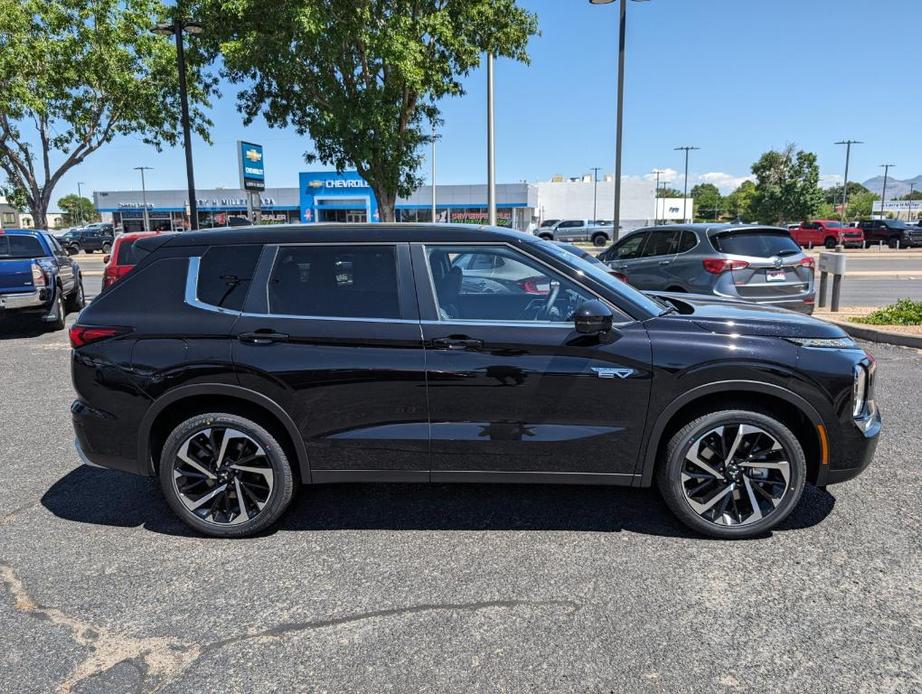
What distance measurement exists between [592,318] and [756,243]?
261 inches

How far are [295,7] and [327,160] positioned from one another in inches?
182

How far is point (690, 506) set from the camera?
355 centimetres

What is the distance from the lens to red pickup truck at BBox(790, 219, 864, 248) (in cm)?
4022

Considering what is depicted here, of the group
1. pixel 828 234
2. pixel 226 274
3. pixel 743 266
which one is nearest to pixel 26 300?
pixel 226 274

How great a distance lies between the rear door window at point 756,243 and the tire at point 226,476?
7.32m

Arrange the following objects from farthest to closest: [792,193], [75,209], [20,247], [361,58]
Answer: [75,209]
[792,193]
[361,58]
[20,247]

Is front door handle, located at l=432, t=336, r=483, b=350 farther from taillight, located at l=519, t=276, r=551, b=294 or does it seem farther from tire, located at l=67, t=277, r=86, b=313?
tire, located at l=67, t=277, r=86, b=313

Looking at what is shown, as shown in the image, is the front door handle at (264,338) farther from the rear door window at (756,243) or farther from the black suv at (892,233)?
the black suv at (892,233)

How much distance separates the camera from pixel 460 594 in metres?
3.07

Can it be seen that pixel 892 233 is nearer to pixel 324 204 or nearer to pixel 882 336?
Result: pixel 882 336

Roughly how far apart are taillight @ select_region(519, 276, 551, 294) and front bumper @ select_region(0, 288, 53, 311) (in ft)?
32.9

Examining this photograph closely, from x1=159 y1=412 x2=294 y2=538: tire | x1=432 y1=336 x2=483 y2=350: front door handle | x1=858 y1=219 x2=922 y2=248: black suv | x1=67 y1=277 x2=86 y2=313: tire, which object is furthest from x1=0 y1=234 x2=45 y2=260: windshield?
x1=858 y1=219 x2=922 y2=248: black suv

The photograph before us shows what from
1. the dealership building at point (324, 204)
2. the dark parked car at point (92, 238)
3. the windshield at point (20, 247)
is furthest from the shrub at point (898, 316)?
the dark parked car at point (92, 238)

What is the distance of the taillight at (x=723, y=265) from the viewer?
877 cm
